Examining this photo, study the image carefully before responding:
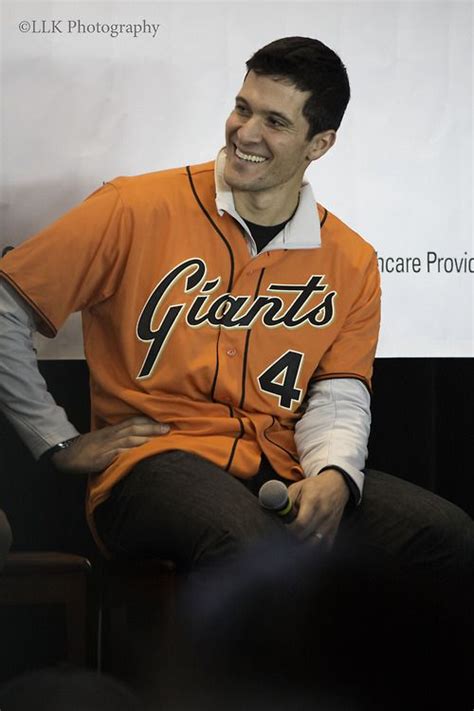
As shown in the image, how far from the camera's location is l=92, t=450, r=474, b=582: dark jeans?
5.07 ft

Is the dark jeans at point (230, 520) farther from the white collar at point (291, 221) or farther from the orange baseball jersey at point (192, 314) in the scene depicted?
the white collar at point (291, 221)

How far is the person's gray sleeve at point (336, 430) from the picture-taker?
5.69 ft

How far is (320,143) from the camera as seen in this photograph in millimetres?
1899

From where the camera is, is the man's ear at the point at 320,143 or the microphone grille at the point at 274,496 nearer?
the microphone grille at the point at 274,496

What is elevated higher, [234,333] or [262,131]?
[262,131]

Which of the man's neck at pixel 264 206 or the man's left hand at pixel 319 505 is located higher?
the man's neck at pixel 264 206

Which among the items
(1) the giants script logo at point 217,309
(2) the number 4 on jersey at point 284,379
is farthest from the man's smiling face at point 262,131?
(2) the number 4 on jersey at point 284,379

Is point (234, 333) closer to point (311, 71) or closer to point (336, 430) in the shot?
point (336, 430)

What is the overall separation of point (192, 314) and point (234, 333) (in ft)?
0.26

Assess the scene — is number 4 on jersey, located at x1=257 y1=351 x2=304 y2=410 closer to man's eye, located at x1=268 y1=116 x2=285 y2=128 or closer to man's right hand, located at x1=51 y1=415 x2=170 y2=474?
man's right hand, located at x1=51 y1=415 x2=170 y2=474

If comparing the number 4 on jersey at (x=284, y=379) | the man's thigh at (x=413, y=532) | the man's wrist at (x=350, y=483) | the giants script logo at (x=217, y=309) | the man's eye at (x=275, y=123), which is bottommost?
the man's thigh at (x=413, y=532)

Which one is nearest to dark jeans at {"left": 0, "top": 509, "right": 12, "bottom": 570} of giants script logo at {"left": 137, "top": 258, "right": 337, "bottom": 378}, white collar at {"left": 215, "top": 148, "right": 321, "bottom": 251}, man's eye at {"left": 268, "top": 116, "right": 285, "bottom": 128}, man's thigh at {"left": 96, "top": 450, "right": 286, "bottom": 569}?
man's thigh at {"left": 96, "top": 450, "right": 286, "bottom": 569}

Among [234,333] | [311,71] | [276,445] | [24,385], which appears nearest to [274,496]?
[276,445]

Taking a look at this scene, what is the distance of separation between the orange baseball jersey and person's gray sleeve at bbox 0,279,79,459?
0.03 metres
